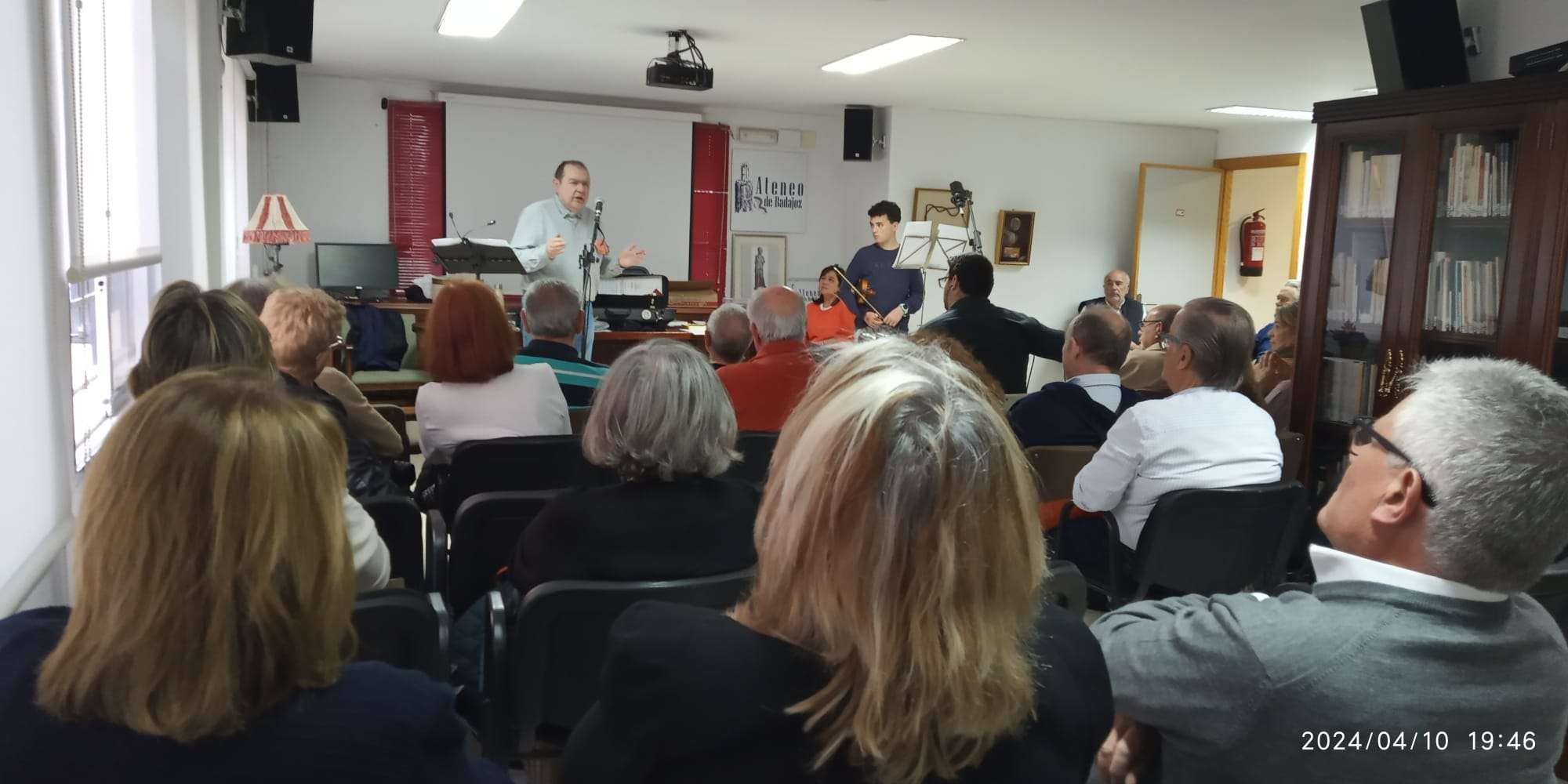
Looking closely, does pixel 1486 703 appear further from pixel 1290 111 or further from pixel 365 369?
pixel 1290 111

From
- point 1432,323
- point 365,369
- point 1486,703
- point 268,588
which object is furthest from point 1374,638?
point 365,369

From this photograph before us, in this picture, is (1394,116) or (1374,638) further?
(1394,116)

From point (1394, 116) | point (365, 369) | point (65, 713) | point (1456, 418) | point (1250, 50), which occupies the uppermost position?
point (1250, 50)

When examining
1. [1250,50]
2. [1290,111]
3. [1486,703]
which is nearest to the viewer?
[1486,703]

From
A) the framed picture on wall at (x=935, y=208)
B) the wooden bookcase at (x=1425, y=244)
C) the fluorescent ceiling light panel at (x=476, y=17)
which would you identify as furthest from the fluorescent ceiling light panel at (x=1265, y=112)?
the fluorescent ceiling light panel at (x=476, y=17)

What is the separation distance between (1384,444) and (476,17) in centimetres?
555

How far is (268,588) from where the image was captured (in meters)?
0.90

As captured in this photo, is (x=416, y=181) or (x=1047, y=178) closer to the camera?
(x=416, y=181)

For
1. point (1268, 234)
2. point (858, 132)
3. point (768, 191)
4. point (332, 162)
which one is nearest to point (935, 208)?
point (858, 132)

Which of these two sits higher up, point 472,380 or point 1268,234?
point 1268,234

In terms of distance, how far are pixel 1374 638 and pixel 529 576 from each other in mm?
1340

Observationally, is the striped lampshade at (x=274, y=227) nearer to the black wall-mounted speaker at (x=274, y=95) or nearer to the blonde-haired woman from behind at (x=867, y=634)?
the black wall-mounted speaker at (x=274, y=95)

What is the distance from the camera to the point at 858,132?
9047 millimetres

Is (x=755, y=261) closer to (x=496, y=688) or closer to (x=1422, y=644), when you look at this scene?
(x=496, y=688)
